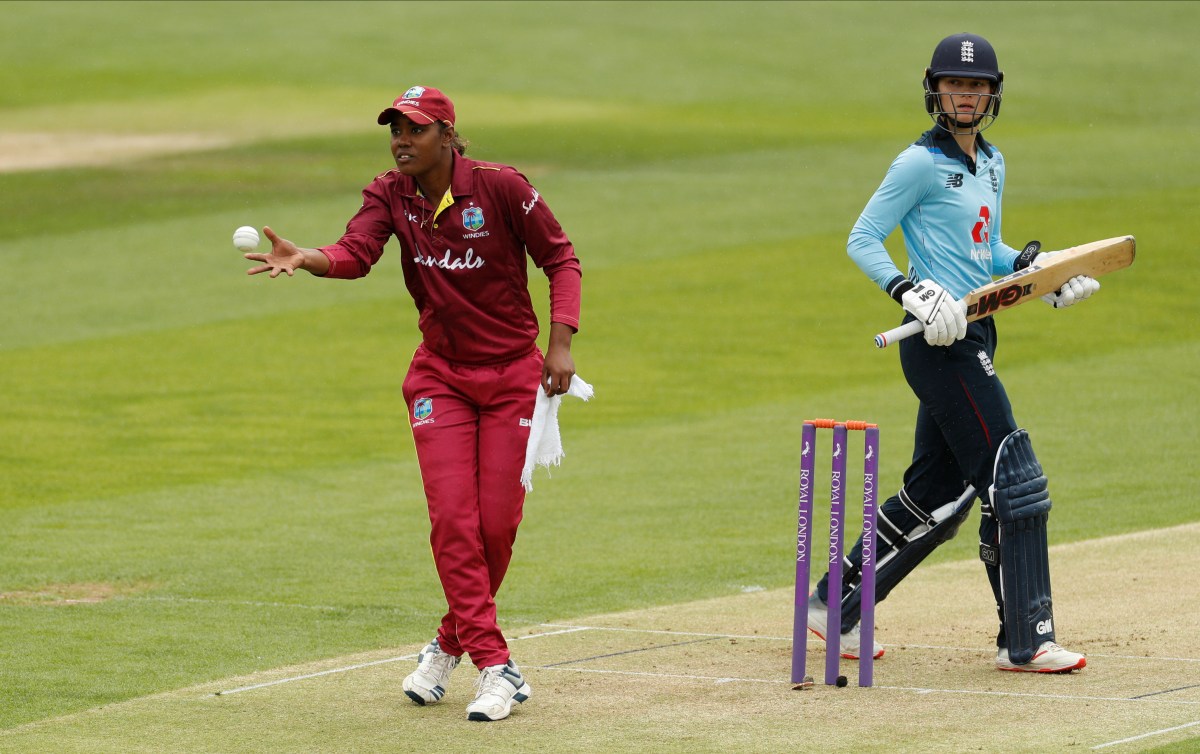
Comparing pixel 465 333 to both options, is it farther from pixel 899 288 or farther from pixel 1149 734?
pixel 1149 734

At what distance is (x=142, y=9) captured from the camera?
45.0 m

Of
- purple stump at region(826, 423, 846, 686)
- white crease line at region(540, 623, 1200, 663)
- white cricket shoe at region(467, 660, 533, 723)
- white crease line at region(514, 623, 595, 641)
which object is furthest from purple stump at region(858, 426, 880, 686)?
white crease line at region(514, 623, 595, 641)

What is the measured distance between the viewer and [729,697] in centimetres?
655

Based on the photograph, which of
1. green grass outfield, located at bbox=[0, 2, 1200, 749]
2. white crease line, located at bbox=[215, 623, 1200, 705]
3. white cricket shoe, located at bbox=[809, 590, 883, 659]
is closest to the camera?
white crease line, located at bbox=[215, 623, 1200, 705]

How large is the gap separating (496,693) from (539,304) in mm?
13949

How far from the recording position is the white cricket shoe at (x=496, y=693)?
20.7 feet

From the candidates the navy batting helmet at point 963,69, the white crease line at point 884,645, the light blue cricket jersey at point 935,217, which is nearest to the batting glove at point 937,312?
the light blue cricket jersey at point 935,217

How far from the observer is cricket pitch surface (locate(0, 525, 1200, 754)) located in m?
5.91

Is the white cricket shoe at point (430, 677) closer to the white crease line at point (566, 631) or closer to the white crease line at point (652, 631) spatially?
the white crease line at point (566, 631)

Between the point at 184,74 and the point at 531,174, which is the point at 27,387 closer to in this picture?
the point at 531,174

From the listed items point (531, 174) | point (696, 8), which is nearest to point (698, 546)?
point (531, 174)

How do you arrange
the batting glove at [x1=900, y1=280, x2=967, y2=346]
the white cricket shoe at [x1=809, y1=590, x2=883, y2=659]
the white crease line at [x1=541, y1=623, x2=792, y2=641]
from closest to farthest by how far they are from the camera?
the batting glove at [x1=900, y1=280, x2=967, y2=346]
the white cricket shoe at [x1=809, y1=590, x2=883, y2=659]
the white crease line at [x1=541, y1=623, x2=792, y2=641]

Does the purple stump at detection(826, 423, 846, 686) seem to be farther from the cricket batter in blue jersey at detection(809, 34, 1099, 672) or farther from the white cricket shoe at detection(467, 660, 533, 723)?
the white cricket shoe at detection(467, 660, 533, 723)

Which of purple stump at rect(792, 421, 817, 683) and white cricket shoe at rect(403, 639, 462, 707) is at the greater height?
purple stump at rect(792, 421, 817, 683)
